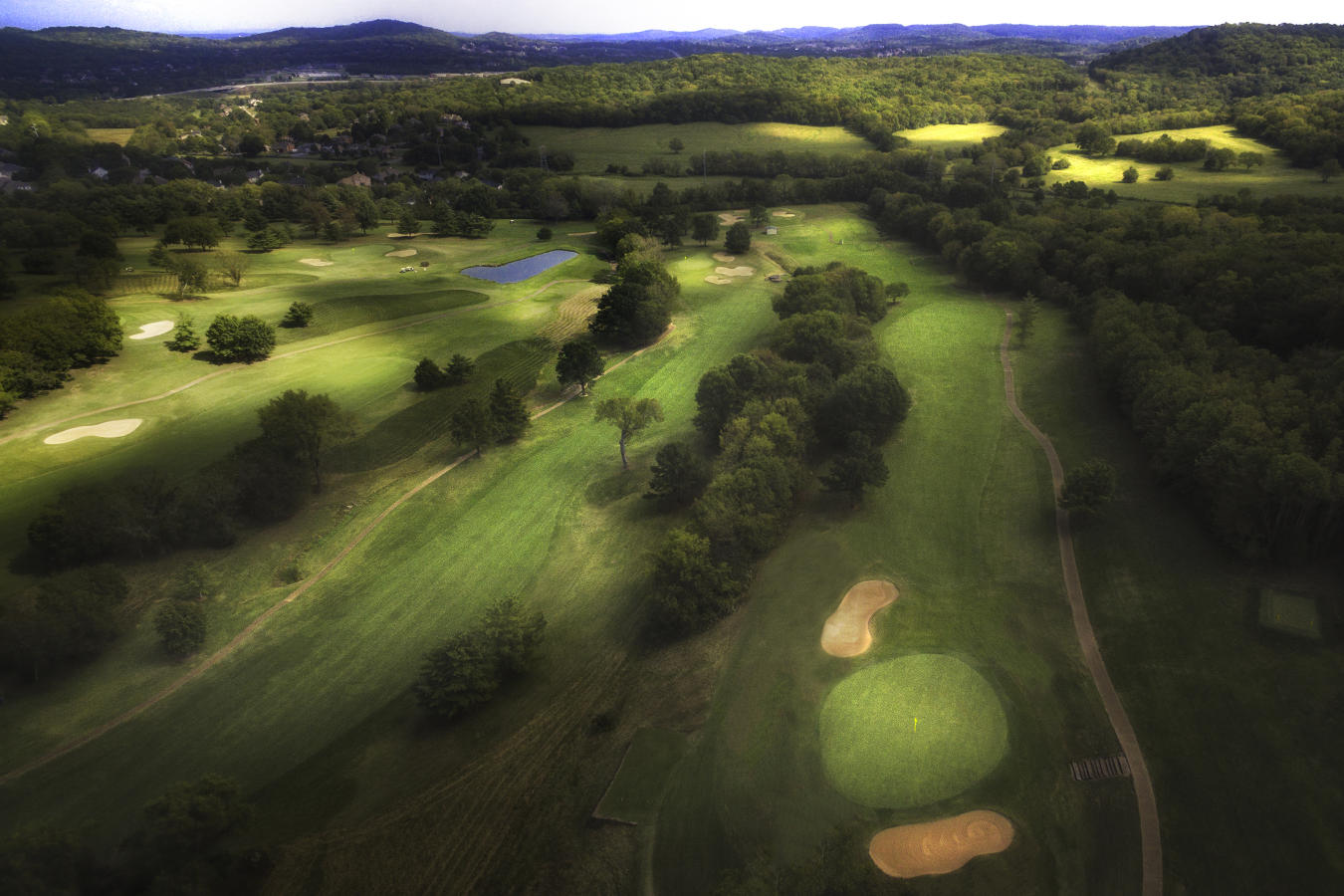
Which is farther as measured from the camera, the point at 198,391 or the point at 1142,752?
the point at 198,391

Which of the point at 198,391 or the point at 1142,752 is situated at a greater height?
the point at 198,391

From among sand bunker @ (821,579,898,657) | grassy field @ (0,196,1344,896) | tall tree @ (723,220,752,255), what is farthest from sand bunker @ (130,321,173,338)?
sand bunker @ (821,579,898,657)

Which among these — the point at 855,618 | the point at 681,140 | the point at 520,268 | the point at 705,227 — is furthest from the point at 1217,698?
the point at 681,140

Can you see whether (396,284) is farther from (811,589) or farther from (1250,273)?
(1250,273)

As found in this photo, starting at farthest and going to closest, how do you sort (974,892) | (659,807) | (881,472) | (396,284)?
(396,284), (881,472), (659,807), (974,892)

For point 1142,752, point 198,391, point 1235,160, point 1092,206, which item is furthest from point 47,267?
point 1235,160

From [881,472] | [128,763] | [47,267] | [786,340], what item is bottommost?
[128,763]

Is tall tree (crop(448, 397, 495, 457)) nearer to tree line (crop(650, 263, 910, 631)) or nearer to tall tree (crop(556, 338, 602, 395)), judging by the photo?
tall tree (crop(556, 338, 602, 395))

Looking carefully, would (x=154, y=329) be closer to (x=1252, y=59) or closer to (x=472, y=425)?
(x=472, y=425)

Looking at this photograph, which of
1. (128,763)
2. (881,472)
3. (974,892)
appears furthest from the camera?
(881,472)
